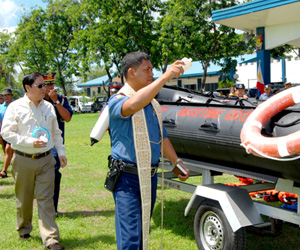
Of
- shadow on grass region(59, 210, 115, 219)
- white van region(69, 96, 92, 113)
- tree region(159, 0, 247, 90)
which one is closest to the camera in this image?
shadow on grass region(59, 210, 115, 219)

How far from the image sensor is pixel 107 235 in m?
4.89

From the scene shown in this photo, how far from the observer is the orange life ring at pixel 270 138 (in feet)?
9.70

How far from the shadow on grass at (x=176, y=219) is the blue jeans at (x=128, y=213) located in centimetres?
213

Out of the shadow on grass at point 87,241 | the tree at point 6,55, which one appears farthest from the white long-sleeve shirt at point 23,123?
the tree at point 6,55

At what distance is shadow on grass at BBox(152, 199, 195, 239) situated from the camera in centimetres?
505

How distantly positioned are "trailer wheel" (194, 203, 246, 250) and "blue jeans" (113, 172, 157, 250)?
3.89 feet

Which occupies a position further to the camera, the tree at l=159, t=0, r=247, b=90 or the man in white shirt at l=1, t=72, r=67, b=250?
the tree at l=159, t=0, r=247, b=90

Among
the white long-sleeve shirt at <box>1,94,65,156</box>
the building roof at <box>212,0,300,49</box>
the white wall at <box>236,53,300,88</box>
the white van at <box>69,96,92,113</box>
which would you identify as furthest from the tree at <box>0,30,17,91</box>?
the white long-sleeve shirt at <box>1,94,65,156</box>

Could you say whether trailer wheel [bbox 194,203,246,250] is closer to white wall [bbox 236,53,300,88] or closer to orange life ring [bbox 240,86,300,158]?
orange life ring [bbox 240,86,300,158]

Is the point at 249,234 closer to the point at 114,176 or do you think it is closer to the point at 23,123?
the point at 114,176

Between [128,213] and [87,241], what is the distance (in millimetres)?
2082

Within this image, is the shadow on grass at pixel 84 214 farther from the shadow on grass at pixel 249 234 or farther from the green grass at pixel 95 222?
the shadow on grass at pixel 249 234

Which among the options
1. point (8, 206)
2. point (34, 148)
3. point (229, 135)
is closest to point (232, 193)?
point (229, 135)

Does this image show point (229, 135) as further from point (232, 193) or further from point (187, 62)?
point (187, 62)
